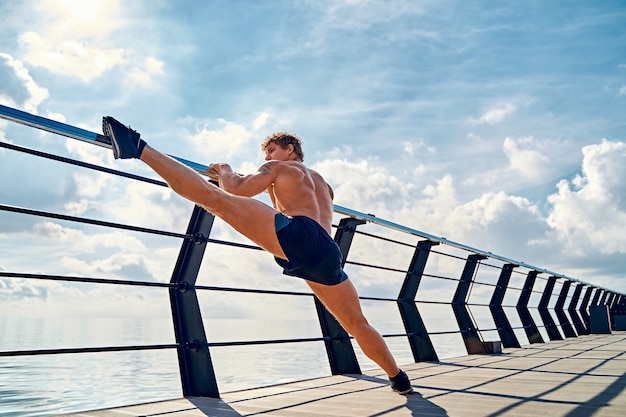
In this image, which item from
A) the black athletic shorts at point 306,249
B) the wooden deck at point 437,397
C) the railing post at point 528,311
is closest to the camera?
the wooden deck at point 437,397

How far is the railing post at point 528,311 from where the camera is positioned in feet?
25.4

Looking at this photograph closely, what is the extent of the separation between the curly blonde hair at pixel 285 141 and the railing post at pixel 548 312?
7291mm

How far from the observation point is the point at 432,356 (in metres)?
4.61

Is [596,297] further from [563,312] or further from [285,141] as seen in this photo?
[285,141]

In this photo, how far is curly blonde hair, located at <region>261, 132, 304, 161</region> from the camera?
8.73ft

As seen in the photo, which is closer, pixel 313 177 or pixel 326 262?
pixel 326 262

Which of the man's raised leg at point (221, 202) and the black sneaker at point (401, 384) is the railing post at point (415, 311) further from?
the man's raised leg at point (221, 202)

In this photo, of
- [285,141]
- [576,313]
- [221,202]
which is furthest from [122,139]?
[576,313]

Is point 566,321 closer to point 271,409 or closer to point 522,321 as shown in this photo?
point 522,321

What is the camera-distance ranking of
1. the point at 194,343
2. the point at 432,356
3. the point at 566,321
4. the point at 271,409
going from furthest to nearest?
1. the point at 566,321
2. the point at 432,356
3. the point at 194,343
4. the point at 271,409

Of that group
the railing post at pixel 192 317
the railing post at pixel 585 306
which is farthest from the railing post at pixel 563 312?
the railing post at pixel 192 317

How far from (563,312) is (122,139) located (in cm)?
970

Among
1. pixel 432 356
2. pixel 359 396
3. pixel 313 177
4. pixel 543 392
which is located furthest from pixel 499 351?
pixel 313 177

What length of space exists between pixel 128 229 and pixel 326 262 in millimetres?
868
